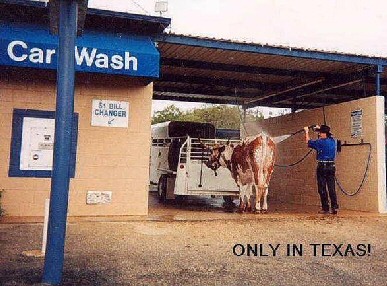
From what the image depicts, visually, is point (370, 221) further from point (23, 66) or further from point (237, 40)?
point (23, 66)

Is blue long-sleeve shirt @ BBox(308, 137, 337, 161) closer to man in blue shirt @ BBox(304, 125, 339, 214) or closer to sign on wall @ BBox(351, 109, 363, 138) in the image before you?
man in blue shirt @ BBox(304, 125, 339, 214)

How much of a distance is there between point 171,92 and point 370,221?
34.3 ft

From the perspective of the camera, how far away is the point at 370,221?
10.5m

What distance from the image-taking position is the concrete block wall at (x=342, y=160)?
12.2 meters

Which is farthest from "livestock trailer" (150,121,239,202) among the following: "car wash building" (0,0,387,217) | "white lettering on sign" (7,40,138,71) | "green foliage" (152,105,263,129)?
"green foliage" (152,105,263,129)

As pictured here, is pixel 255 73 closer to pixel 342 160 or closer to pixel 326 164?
pixel 342 160

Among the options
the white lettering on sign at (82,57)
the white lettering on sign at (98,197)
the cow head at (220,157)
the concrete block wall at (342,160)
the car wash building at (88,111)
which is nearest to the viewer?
the white lettering on sign at (82,57)

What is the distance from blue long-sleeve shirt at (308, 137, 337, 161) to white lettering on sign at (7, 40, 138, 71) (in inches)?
218

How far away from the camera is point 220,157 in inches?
495

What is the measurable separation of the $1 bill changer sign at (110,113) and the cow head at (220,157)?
3004 millimetres

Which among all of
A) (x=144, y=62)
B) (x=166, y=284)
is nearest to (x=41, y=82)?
(x=144, y=62)

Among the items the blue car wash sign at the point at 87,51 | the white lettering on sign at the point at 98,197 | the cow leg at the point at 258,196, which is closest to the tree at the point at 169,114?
the cow leg at the point at 258,196

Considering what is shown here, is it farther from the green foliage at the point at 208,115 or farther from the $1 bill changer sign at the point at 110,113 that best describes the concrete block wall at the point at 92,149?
the green foliage at the point at 208,115

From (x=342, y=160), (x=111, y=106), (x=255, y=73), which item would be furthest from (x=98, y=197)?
(x=342, y=160)
